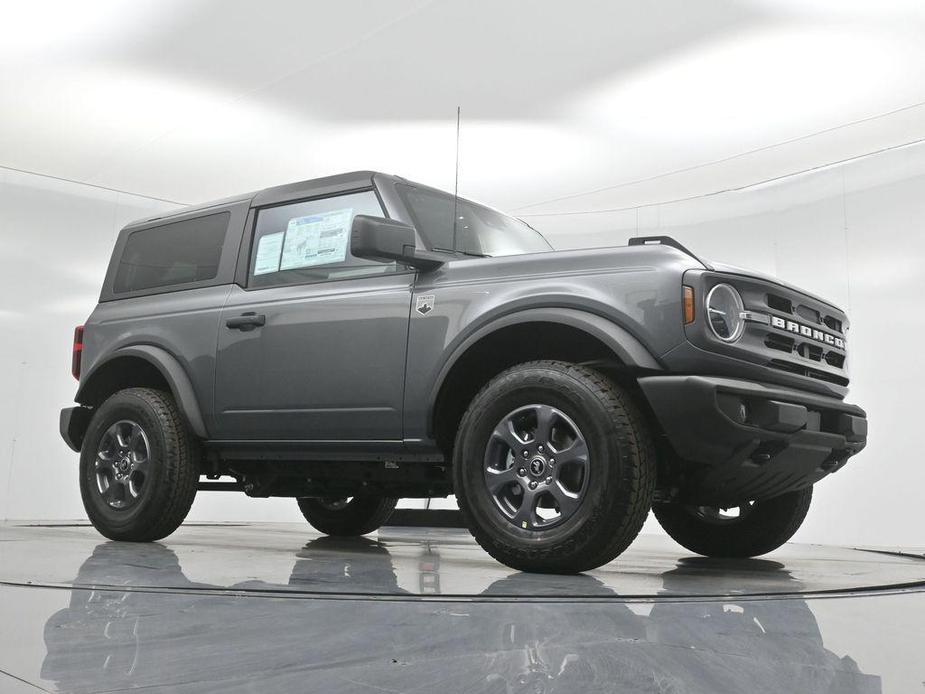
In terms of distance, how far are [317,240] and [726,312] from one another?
2.22 m

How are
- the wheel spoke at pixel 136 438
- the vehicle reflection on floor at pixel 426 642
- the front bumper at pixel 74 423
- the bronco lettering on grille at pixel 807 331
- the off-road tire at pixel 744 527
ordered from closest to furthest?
1. the vehicle reflection on floor at pixel 426 642
2. the bronco lettering on grille at pixel 807 331
3. the off-road tire at pixel 744 527
4. the wheel spoke at pixel 136 438
5. the front bumper at pixel 74 423

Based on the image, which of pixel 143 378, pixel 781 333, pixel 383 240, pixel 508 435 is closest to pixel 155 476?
pixel 143 378

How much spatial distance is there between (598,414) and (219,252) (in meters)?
2.76

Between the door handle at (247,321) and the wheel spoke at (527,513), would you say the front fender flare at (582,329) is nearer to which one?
the wheel spoke at (527,513)

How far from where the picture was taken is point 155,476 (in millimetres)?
5008

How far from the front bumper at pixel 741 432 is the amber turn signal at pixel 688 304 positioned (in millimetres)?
241

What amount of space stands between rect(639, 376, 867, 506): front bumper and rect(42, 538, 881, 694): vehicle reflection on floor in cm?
68

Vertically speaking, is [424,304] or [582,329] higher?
[424,304]

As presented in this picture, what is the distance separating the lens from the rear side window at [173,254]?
5.45 m

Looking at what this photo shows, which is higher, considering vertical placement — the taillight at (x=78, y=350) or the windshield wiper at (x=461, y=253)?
the windshield wiper at (x=461, y=253)

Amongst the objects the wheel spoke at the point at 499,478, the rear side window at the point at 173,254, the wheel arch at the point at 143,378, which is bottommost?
the wheel spoke at the point at 499,478

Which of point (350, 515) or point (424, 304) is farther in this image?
point (350, 515)

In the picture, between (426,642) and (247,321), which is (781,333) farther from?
(247,321)

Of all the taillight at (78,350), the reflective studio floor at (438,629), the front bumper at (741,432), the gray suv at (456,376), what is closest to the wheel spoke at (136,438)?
the gray suv at (456,376)
